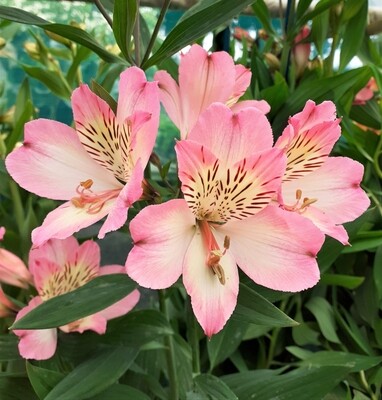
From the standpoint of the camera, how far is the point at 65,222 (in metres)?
0.44

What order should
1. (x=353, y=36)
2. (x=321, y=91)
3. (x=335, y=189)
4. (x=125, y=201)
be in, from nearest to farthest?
(x=125, y=201)
(x=335, y=189)
(x=321, y=91)
(x=353, y=36)

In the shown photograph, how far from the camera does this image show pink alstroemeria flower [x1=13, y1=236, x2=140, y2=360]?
0.61 m

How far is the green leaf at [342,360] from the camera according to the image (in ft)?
2.58

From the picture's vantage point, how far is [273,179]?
40 cm

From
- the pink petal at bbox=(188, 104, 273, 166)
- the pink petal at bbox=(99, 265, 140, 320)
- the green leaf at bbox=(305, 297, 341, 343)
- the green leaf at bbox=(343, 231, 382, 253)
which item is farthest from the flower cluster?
the green leaf at bbox=(305, 297, 341, 343)

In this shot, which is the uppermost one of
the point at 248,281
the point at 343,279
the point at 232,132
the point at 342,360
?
the point at 232,132

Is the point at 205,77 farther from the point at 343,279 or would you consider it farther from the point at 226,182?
the point at 343,279

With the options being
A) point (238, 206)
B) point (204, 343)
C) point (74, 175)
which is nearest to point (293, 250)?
point (238, 206)

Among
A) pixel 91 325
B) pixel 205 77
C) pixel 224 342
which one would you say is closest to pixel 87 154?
pixel 205 77

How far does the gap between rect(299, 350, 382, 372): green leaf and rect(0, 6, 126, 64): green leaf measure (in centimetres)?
57

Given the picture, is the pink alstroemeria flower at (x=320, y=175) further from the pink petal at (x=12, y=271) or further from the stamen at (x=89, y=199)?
the pink petal at (x=12, y=271)

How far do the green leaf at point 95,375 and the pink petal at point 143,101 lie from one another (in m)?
0.31

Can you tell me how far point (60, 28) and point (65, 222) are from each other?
0.64 feet

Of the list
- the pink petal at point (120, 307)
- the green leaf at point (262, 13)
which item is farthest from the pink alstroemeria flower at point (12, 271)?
the green leaf at point (262, 13)
